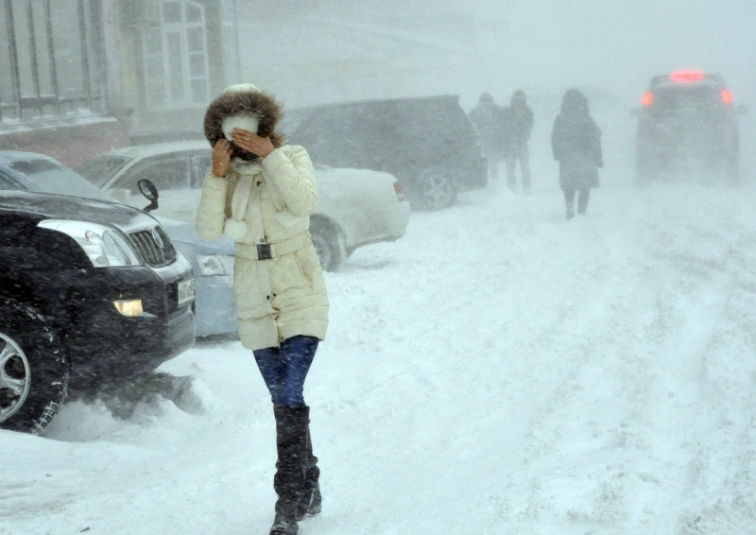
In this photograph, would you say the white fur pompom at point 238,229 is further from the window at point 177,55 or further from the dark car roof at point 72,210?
the window at point 177,55

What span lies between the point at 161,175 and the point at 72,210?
155 inches

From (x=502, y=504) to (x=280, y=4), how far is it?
4526 cm

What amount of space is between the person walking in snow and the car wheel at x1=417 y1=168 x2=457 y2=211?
12.4 metres

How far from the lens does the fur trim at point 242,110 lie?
3.74m

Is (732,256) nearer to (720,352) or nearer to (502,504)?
(720,352)

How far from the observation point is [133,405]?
5672mm

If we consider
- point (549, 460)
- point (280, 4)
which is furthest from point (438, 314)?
point (280, 4)

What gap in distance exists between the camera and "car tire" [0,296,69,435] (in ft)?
16.1

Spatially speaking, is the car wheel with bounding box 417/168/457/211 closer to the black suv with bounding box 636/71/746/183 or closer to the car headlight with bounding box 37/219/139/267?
the black suv with bounding box 636/71/746/183

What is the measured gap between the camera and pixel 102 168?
941cm

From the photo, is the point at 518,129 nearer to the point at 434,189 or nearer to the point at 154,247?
the point at 434,189

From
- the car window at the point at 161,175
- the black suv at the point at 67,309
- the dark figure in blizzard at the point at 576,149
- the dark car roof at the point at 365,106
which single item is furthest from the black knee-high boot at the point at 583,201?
the black suv at the point at 67,309

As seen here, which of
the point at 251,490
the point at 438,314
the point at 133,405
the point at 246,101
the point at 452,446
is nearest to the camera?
the point at 246,101

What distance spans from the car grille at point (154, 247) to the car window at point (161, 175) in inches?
134
